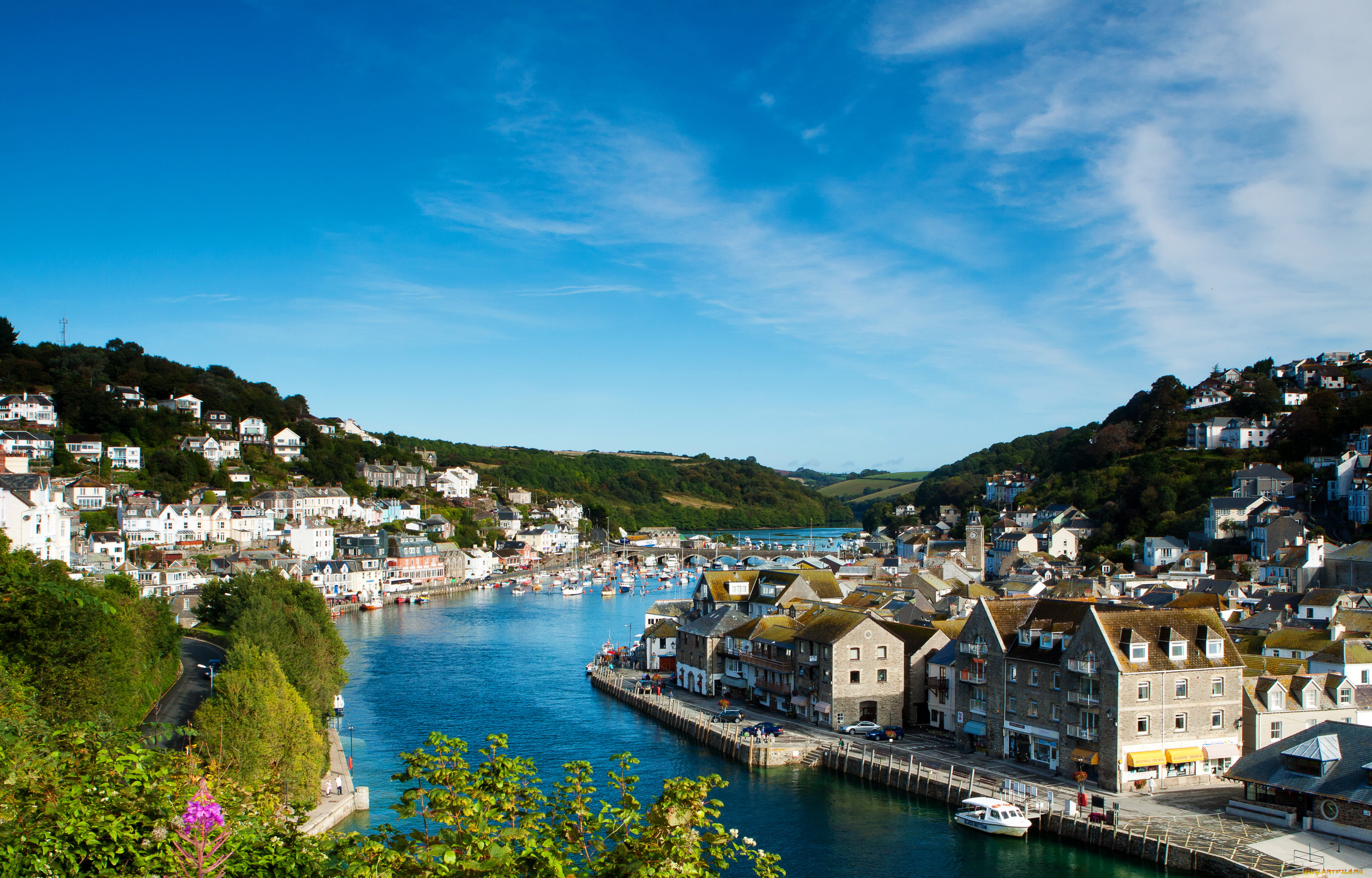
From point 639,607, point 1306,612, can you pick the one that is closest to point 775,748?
point 1306,612

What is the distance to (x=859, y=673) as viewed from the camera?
3456 cm

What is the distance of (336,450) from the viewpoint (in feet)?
386

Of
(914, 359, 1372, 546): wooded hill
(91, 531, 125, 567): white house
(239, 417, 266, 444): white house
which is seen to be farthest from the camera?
(239, 417, 266, 444): white house

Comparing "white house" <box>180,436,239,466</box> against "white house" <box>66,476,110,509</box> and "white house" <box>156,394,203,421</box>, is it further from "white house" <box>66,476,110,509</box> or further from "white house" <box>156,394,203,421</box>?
"white house" <box>66,476,110,509</box>

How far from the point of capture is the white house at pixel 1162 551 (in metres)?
74.8

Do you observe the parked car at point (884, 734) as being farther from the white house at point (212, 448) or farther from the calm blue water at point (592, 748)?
the white house at point (212, 448)

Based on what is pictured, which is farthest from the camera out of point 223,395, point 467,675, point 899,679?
point 223,395

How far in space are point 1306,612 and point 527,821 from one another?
49394 millimetres

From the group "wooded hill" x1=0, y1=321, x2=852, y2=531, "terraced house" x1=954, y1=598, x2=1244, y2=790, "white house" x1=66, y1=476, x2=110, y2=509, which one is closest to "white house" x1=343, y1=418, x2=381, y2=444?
"wooded hill" x1=0, y1=321, x2=852, y2=531

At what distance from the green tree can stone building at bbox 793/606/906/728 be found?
17496mm

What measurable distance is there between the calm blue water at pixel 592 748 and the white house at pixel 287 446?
48.4 m

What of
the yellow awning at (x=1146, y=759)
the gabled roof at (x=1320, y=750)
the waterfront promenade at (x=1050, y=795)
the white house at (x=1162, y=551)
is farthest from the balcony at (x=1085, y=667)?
the white house at (x=1162, y=551)

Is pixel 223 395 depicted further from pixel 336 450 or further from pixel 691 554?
pixel 691 554

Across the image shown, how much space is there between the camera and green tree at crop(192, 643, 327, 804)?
22.5 metres
